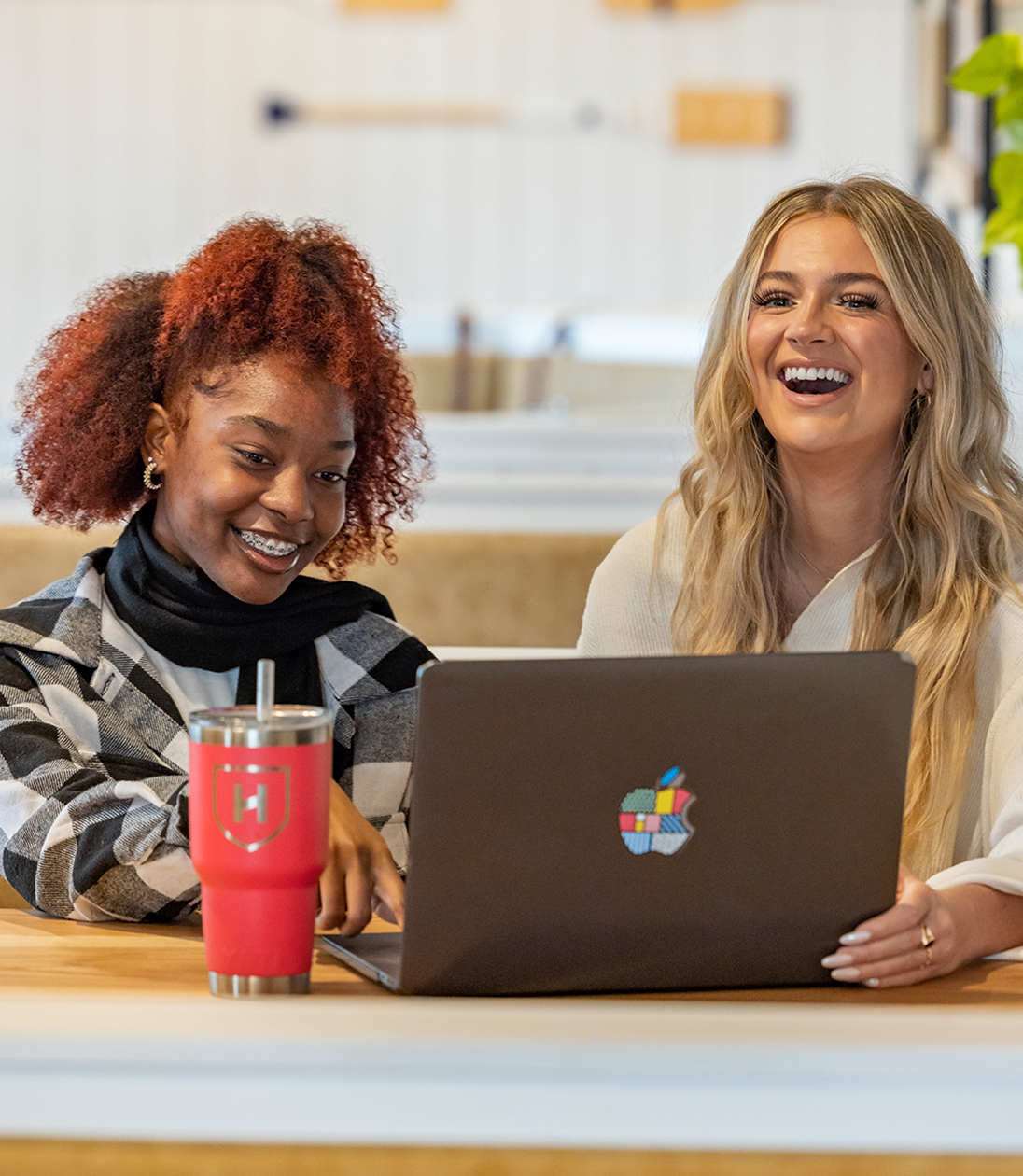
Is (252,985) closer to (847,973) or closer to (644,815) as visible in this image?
(644,815)

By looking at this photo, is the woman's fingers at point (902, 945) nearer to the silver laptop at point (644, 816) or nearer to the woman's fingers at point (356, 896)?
the silver laptop at point (644, 816)

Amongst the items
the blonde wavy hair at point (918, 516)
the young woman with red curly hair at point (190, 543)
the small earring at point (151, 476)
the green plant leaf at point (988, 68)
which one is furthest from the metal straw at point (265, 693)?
the green plant leaf at point (988, 68)

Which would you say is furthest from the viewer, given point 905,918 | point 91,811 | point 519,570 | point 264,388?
point 519,570

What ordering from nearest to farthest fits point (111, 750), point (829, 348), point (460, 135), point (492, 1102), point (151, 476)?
point (492, 1102)
point (111, 750)
point (151, 476)
point (829, 348)
point (460, 135)

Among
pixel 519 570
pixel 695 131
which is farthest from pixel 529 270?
pixel 519 570

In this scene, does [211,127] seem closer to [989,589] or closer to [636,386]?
[636,386]

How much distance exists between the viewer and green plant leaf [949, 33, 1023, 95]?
57.0 inches

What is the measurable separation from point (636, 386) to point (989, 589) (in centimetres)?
225

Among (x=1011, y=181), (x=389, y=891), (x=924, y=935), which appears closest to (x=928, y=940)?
(x=924, y=935)

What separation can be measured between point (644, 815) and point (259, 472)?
1.81ft

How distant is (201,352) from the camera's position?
1268mm

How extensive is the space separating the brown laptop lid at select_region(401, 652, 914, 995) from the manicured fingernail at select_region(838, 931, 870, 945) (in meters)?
0.02

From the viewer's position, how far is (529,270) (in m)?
4.33

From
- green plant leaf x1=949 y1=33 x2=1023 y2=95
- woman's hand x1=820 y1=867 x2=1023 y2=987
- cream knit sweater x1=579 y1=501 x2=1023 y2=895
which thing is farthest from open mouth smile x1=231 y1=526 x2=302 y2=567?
green plant leaf x1=949 y1=33 x2=1023 y2=95
